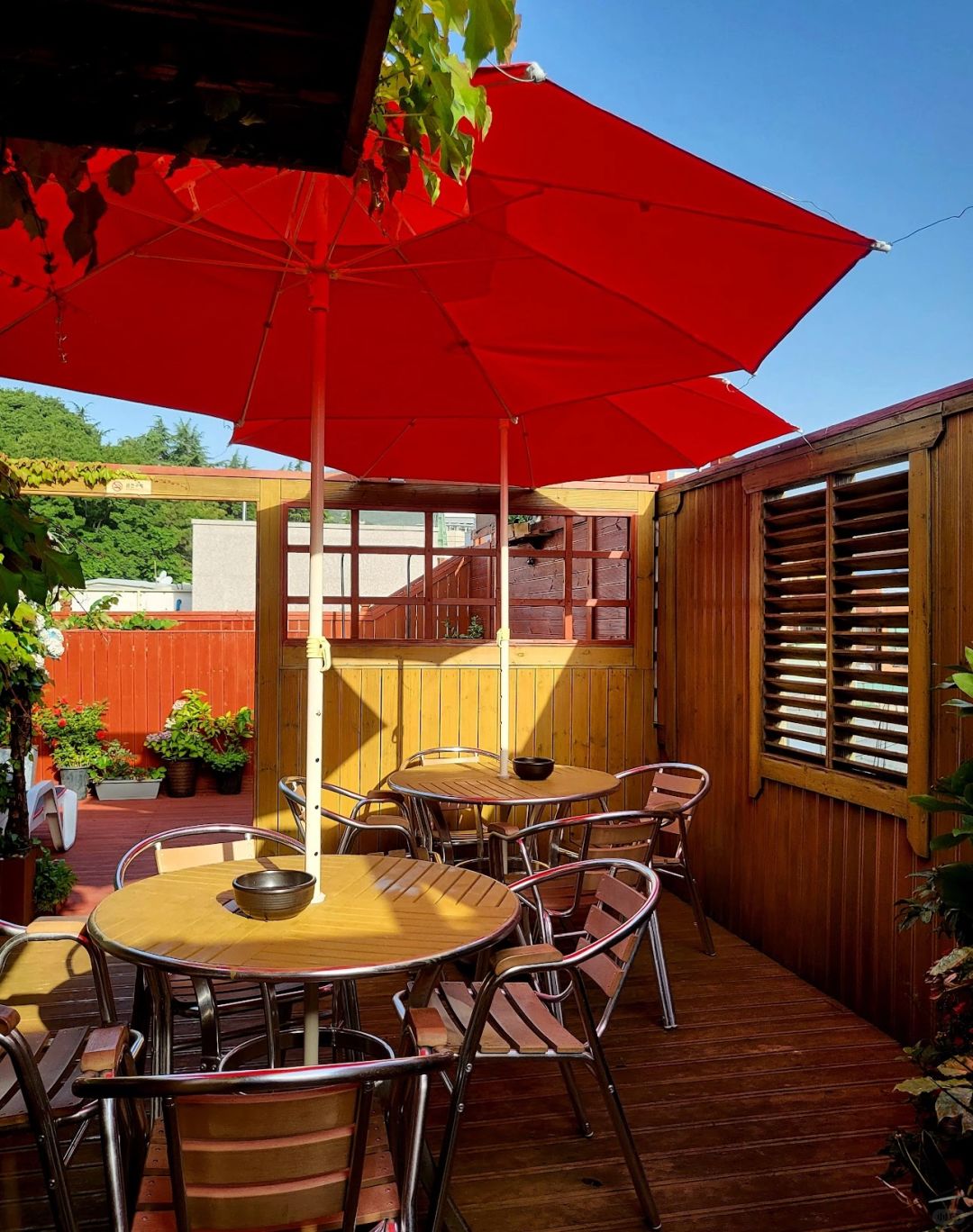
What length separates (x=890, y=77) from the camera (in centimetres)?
2561

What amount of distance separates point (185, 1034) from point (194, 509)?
3875 cm

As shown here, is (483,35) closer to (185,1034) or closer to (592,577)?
(185,1034)

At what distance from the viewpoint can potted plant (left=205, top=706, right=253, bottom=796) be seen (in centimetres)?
907

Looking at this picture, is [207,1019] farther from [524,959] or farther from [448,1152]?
[524,959]

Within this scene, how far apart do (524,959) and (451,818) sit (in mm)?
3354

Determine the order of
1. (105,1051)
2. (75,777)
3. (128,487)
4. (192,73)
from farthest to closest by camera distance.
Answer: (75,777)
(128,487)
(105,1051)
(192,73)

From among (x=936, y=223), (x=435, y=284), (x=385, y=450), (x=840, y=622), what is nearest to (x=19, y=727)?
(x=385, y=450)

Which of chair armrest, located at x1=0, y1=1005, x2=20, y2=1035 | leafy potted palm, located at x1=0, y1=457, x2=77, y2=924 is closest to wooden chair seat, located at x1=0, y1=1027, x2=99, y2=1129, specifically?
chair armrest, located at x1=0, y1=1005, x2=20, y2=1035

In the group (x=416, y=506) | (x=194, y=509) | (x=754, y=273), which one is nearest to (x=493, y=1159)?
(x=754, y=273)

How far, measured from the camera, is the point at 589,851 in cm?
400

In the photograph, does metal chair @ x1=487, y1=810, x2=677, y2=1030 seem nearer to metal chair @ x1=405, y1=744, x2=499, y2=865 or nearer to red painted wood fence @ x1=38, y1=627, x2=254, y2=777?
metal chair @ x1=405, y1=744, x2=499, y2=865

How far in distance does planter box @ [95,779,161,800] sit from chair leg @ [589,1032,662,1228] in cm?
Answer: 744

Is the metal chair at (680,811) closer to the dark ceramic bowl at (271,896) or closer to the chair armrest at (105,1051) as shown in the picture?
the dark ceramic bowl at (271,896)

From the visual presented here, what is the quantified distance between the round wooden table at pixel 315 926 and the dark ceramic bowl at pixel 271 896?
23 mm
